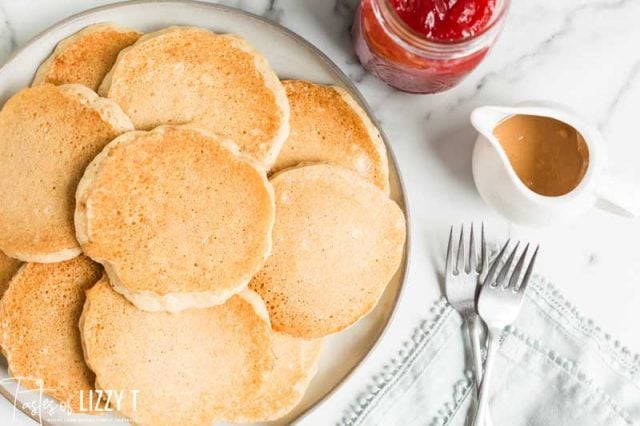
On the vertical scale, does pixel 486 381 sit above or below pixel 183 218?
below

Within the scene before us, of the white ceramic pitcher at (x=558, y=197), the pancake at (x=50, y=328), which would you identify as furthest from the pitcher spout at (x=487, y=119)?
the pancake at (x=50, y=328)

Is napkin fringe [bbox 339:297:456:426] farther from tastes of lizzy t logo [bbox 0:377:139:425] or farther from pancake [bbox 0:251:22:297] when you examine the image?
pancake [bbox 0:251:22:297]

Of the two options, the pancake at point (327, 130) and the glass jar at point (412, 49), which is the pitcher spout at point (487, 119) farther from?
Result: the pancake at point (327, 130)

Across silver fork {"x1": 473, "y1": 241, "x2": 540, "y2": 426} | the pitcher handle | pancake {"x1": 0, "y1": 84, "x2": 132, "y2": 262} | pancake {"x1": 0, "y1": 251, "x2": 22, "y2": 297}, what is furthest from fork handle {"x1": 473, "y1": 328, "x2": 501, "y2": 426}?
pancake {"x1": 0, "y1": 251, "x2": 22, "y2": 297}

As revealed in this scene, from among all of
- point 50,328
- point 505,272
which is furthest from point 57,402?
point 505,272

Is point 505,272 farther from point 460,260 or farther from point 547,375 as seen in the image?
point 547,375

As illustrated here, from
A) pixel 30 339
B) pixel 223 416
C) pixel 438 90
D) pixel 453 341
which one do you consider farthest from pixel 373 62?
pixel 30 339

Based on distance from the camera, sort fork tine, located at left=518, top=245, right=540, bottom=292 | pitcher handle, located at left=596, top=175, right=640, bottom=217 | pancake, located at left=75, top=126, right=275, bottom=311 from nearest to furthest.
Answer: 1. pancake, located at left=75, top=126, right=275, bottom=311
2. pitcher handle, located at left=596, top=175, right=640, bottom=217
3. fork tine, located at left=518, top=245, right=540, bottom=292
